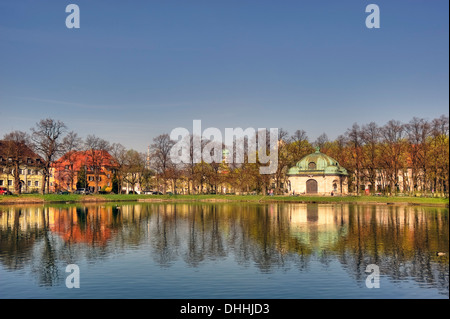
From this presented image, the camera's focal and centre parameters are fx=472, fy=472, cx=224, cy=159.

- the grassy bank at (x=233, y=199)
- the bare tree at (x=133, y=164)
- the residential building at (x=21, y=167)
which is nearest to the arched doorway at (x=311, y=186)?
the grassy bank at (x=233, y=199)

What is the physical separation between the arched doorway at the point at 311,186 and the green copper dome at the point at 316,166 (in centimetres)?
231

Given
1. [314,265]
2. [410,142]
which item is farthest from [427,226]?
[410,142]

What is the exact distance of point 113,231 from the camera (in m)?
43.0

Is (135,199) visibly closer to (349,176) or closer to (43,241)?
(349,176)

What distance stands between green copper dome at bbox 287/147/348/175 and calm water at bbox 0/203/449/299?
209 feet

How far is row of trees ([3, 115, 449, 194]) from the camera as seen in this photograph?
91312mm

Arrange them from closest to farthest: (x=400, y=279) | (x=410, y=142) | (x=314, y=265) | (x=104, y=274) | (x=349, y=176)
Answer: (x=400, y=279)
(x=104, y=274)
(x=314, y=265)
(x=410, y=142)
(x=349, y=176)

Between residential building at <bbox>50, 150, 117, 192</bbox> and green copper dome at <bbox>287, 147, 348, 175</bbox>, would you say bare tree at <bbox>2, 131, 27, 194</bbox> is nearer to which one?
residential building at <bbox>50, 150, 117, 192</bbox>

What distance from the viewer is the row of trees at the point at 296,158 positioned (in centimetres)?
9131

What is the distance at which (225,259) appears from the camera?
96.0 ft

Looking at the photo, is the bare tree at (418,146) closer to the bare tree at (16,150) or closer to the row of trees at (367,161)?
the row of trees at (367,161)

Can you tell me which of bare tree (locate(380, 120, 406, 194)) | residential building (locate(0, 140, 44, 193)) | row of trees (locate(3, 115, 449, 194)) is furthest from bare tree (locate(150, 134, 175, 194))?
bare tree (locate(380, 120, 406, 194))

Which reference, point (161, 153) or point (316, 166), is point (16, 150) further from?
point (316, 166)
